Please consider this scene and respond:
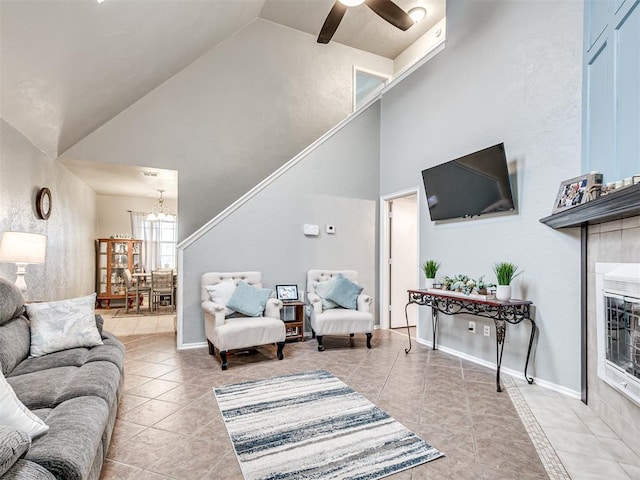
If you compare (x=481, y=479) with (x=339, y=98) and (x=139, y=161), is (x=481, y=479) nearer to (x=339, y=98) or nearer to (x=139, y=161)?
(x=139, y=161)

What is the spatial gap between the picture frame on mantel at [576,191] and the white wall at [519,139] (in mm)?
212

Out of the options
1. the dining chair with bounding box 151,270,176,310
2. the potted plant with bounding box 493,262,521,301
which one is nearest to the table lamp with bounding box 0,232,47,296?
the dining chair with bounding box 151,270,176,310

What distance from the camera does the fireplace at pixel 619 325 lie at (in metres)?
1.95

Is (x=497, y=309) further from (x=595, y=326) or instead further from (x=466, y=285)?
(x=595, y=326)

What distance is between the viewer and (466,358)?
12.5 ft

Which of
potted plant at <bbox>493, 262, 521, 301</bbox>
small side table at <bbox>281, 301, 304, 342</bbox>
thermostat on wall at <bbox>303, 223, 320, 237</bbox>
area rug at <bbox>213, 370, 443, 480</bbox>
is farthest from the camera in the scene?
thermostat on wall at <bbox>303, 223, 320, 237</bbox>

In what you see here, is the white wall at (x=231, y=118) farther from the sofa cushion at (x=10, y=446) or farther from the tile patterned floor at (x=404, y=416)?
the sofa cushion at (x=10, y=446)

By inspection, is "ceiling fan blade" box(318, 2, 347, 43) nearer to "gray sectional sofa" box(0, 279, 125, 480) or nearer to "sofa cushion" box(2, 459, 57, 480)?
"gray sectional sofa" box(0, 279, 125, 480)

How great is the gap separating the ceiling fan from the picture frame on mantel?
2.27m

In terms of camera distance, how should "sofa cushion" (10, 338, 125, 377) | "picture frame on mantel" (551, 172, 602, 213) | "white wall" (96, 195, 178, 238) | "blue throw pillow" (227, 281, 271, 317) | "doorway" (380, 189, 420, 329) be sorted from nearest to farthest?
"sofa cushion" (10, 338, 125, 377)
"picture frame on mantel" (551, 172, 602, 213)
"blue throw pillow" (227, 281, 271, 317)
"doorway" (380, 189, 420, 329)
"white wall" (96, 195, 178, 238)

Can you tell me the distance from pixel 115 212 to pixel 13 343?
659 centimetres

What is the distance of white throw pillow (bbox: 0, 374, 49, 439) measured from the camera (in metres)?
1.24

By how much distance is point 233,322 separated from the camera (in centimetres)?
361

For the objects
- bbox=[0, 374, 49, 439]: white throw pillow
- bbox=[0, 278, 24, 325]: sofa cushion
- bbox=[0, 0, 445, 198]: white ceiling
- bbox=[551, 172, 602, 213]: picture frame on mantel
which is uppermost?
bbox=[0, 0, 445, 198]: white ceiling
